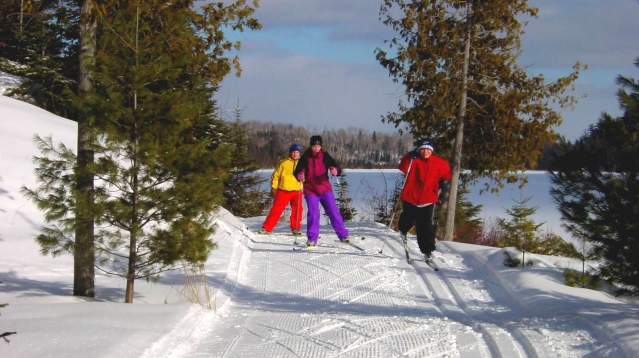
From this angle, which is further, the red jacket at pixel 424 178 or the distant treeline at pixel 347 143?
the distant treeline at pixel 347 143

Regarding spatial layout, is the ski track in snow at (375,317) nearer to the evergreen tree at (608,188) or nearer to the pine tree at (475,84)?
the evergreen tree at (608,188)

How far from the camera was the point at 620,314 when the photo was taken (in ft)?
21.0

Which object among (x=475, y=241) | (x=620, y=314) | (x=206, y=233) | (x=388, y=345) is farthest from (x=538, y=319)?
(x=475, y=241)

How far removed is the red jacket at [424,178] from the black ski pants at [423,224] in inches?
4.8

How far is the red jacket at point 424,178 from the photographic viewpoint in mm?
10367

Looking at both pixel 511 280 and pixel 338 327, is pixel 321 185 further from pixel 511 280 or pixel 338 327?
pixel 338 327

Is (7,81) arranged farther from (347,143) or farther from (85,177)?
(347,143)

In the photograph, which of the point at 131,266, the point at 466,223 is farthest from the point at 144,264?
the point at 466,223

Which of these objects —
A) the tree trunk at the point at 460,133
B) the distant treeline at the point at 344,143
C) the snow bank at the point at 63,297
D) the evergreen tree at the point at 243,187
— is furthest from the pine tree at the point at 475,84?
the distant treeline at the point at 344,143

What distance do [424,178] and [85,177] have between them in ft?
17.9

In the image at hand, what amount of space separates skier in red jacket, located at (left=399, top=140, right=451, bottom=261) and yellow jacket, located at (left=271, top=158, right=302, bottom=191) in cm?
434

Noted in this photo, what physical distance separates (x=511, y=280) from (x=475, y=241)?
15.8 meters

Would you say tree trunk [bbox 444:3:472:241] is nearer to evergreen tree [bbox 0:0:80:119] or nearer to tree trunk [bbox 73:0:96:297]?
evergreen tree [bbox 0:0:80:119]

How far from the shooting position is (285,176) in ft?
47.3
